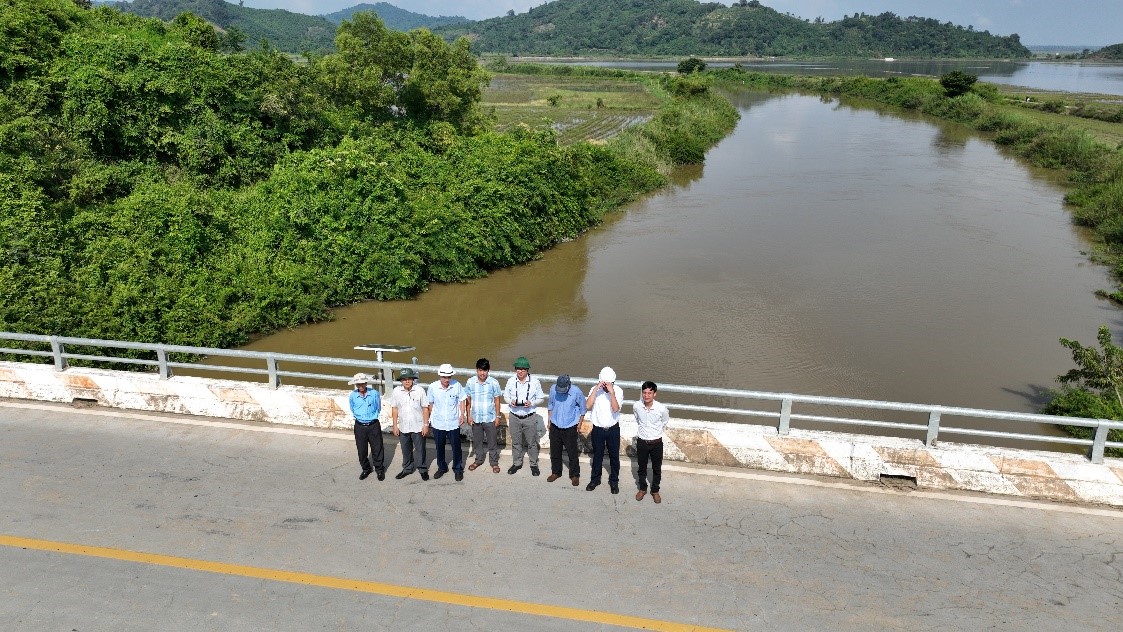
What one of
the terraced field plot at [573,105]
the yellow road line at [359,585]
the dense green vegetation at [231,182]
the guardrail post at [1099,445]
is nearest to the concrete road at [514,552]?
the yellow road line at [359,585]

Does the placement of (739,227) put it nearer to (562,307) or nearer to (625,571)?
(562,307)

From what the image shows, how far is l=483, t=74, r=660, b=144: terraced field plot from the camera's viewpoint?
181 ft

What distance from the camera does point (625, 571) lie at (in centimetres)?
654

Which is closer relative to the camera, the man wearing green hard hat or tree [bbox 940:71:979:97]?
→ the man wearing green hard hat

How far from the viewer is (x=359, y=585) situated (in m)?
6.42

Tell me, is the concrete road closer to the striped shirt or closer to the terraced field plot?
the striped shirt

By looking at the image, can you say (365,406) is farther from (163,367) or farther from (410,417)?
(163,367)

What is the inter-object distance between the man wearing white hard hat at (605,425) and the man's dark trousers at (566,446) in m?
0.22

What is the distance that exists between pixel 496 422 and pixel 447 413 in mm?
630

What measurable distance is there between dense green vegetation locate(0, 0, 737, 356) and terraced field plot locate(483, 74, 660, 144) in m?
11.1

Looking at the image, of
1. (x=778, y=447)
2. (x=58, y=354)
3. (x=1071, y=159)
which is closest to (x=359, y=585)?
(x=778, y=447)

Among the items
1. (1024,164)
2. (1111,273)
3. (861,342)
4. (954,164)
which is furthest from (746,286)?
(1024,164)

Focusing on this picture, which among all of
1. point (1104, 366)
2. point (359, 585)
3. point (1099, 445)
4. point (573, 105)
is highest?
point (573, 105)

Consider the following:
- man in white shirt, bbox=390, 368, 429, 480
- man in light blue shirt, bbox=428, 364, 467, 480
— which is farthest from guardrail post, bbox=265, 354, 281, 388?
man in light blue shirt, bbox=428, 364, 467, 480
